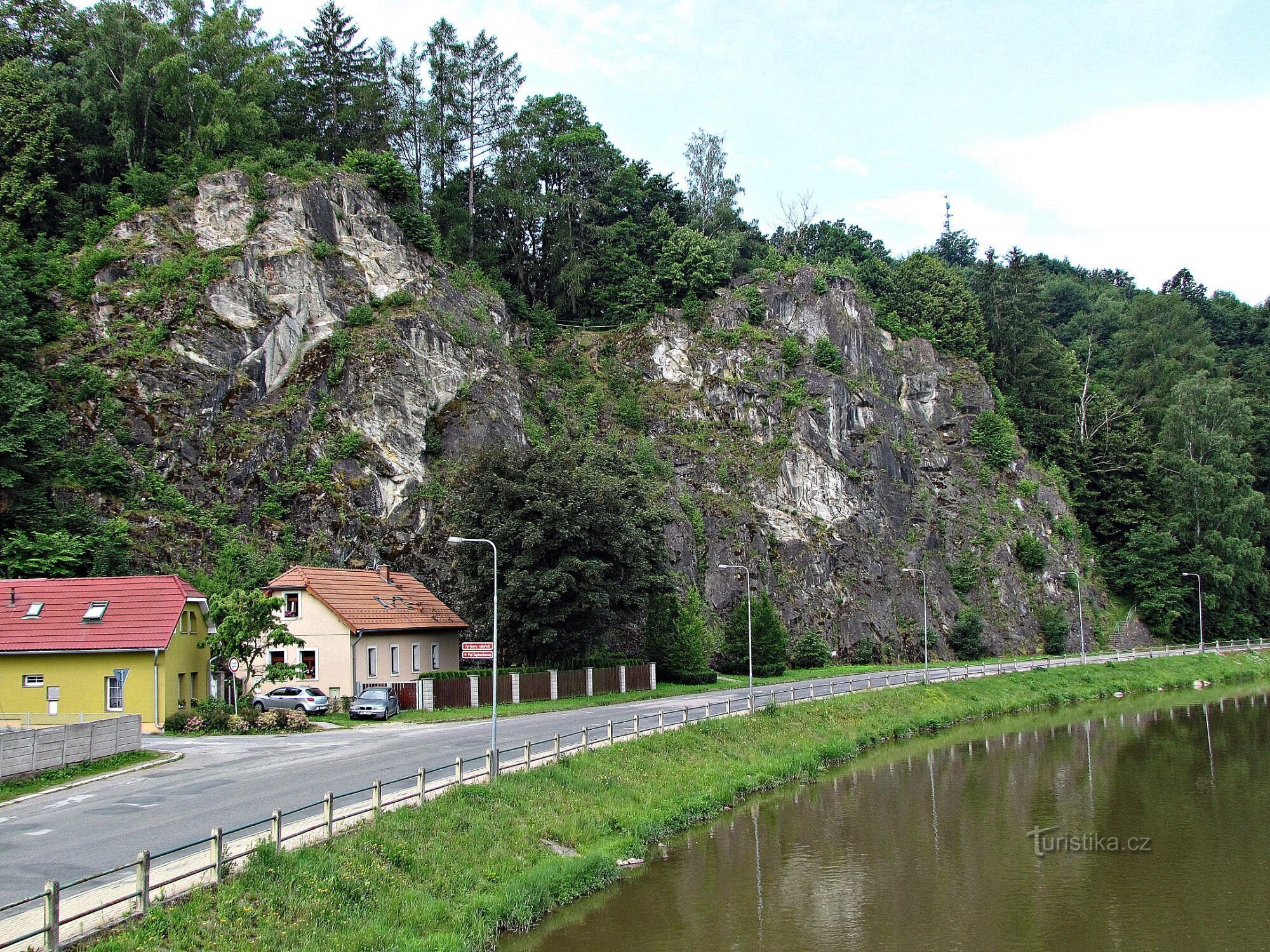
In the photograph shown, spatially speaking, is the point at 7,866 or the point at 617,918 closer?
the point at 7,866

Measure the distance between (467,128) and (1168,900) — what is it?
70272 millimetres

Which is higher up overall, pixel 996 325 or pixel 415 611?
pixel 996 325

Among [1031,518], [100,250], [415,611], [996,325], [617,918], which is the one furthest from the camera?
[996,325]

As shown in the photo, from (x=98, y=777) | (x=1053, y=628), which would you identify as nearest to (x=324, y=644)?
(x=98, y=777)

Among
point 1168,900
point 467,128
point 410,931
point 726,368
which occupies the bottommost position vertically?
point 1168,900

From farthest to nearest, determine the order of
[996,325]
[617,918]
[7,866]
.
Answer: [996,325]
[617,918]
[7,866]

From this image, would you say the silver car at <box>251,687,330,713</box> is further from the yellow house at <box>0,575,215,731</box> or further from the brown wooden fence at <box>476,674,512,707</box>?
the brown wooden fence at <box>476,674,512,707</box>

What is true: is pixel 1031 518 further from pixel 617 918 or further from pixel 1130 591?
pixel 617 918

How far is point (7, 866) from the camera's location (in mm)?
16547

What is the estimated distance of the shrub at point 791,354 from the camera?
3029 inches

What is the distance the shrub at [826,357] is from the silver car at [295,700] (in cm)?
5008

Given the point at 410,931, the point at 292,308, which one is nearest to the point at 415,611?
the point at 292,308

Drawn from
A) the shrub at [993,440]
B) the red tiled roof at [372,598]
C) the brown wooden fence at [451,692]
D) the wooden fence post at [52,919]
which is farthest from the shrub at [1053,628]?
the wooden fence post at [52,919]

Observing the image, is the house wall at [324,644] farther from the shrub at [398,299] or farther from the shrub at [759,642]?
the shrub at [759,642]
